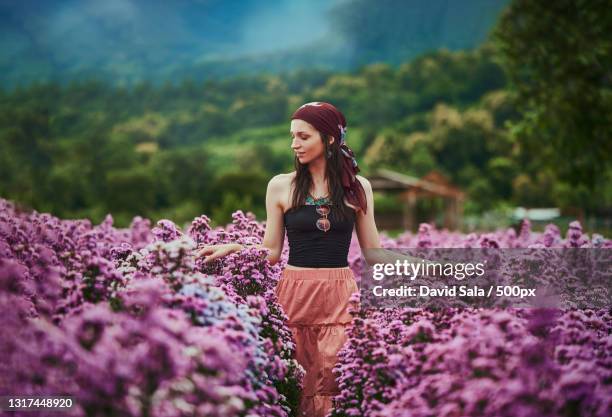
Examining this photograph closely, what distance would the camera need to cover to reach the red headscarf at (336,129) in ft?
15.5

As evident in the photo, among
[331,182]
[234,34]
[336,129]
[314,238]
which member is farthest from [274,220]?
[234,34]

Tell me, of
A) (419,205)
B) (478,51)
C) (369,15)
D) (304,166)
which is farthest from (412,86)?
(304,166)

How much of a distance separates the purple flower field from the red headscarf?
85cm

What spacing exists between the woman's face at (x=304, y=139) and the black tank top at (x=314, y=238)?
14.6 inches

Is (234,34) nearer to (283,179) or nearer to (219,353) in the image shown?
(283,179)

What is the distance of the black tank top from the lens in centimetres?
463

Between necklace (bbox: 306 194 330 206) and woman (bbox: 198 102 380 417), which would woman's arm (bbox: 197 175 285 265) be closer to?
woman (bbox: 198 102 380 417)

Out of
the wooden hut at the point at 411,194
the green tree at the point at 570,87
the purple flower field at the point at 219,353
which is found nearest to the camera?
the purple flower field at the point at 219,353

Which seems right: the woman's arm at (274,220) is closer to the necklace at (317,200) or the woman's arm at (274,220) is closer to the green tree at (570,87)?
the necklace at (317,200)

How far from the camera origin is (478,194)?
2589 inches

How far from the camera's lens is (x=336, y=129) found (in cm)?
479

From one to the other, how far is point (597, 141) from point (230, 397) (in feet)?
50.5

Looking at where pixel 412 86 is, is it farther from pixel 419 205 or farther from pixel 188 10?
pixel 419 205

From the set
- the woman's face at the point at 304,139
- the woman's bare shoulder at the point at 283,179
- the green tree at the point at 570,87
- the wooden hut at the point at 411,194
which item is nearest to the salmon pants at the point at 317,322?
the woman's bare shoulder at the point at 283,179
